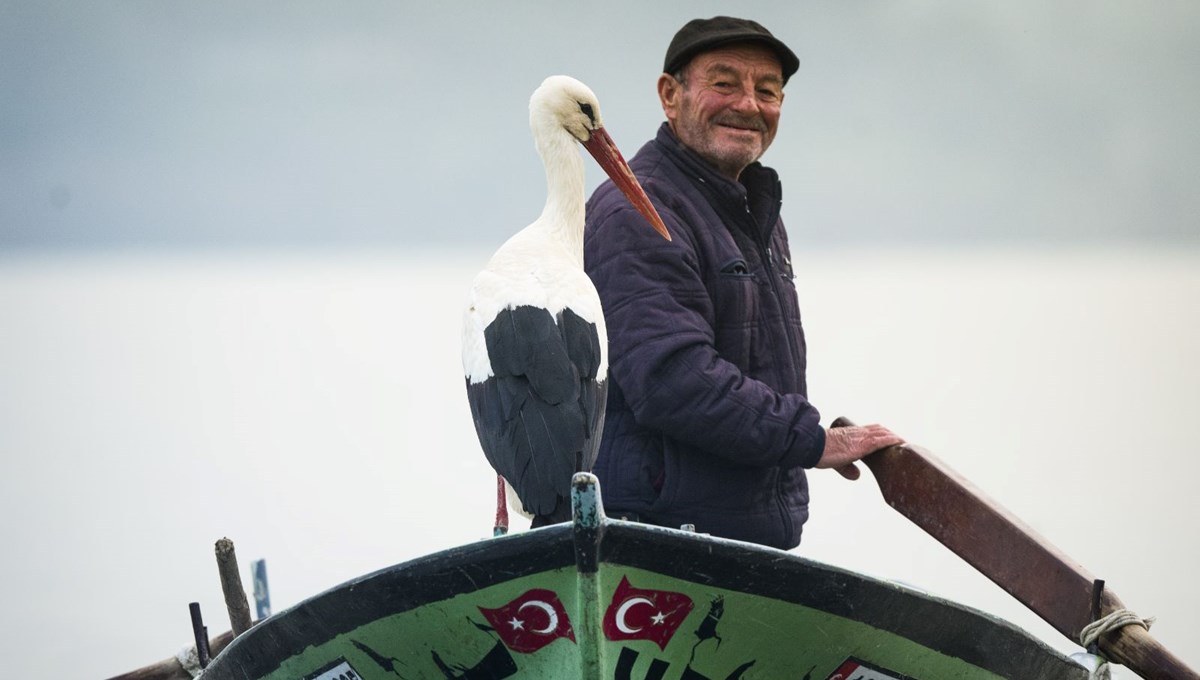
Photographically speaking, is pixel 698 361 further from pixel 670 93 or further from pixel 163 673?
pixel 163 673

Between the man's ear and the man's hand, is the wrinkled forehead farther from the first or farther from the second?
the man's hand

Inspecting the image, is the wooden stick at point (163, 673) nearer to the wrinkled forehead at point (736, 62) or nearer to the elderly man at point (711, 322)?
the elderly man at point (711, 322)

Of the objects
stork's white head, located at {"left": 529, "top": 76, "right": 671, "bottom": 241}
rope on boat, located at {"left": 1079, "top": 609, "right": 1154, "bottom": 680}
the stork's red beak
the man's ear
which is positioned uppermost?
the man's ear

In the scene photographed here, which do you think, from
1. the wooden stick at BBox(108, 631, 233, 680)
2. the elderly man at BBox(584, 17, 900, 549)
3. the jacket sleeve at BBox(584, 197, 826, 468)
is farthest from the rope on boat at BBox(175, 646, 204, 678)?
the jacket sleeve at BBox(584, 197, 826, 468)

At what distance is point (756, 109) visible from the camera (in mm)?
2561

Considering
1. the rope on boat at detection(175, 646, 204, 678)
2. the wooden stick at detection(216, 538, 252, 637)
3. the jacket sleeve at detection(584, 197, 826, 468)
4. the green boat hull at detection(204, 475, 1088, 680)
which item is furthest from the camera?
the rope on boat at detection(175, 646, 204, 678)

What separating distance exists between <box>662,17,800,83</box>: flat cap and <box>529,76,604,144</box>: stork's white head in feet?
0.58

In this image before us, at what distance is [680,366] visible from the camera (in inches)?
92.3

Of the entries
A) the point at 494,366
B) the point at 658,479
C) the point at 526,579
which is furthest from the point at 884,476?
the point at 526,579

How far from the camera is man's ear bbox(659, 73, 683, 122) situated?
8.54ft

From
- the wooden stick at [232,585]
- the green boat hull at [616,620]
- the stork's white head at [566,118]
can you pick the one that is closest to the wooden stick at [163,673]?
the wooden stick at [232,585]

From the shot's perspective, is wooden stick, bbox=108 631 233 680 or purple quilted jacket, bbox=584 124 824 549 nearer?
purple quilted jacket, bbox=584 124 824 549

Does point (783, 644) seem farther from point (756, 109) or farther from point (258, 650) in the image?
point (756, 109)

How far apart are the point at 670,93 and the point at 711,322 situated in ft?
1.45
